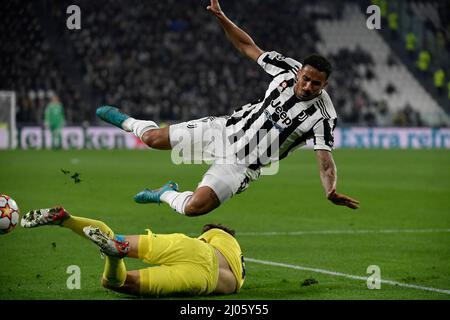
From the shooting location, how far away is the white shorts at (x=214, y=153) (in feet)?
26.4

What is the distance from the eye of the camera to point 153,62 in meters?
34.3

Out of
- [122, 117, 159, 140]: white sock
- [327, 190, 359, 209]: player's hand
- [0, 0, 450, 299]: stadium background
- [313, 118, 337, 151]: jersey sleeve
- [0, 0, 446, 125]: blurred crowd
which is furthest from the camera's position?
[0, 0, 446, 125]: blurred crowd

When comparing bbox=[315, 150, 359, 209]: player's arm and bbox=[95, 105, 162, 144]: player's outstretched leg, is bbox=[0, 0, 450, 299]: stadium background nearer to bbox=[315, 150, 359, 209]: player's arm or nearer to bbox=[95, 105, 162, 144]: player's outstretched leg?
bbox=[315, 150, 359, 209]: player's arm

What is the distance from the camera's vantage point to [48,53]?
3192cm

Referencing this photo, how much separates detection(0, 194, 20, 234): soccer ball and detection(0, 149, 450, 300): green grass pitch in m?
0.48

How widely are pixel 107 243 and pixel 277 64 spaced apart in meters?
3.05

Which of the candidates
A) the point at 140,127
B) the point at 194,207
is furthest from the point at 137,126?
the point at 194,207

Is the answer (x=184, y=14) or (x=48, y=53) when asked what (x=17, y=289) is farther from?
(x=184, y=14)

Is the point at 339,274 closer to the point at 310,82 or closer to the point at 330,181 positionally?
the point at 330,181

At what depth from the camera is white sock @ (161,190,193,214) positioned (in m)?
7.91

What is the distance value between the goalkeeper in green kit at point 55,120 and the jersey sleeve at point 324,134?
2087 centimetres

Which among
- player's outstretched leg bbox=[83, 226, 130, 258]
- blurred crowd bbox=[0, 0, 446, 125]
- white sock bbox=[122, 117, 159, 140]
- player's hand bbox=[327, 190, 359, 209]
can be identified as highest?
blurred crowd bbox=[0, 0, 446, 125]

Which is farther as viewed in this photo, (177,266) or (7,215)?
(7,215)

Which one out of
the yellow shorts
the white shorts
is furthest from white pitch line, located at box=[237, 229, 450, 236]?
the yellow shorts
